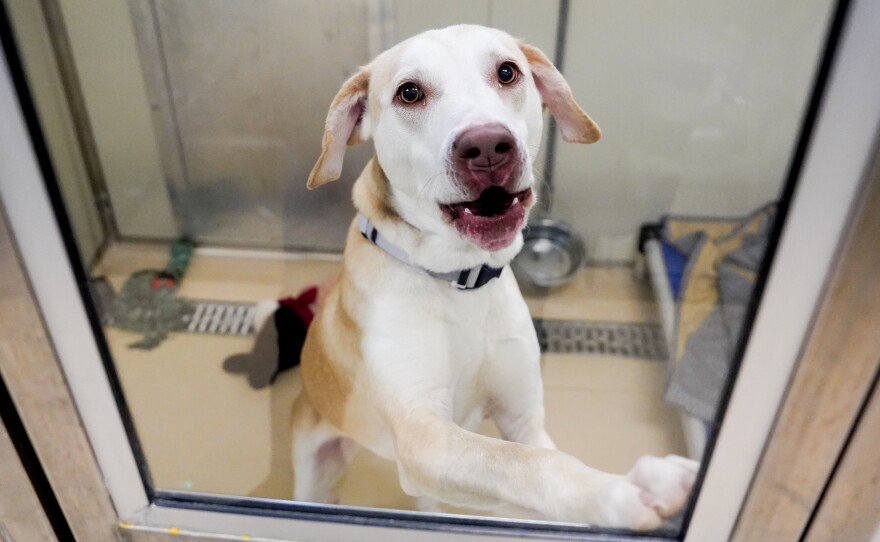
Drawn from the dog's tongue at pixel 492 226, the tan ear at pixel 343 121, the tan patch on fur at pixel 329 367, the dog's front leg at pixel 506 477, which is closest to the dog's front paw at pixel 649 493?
the dog's front leg at pixel 506 477

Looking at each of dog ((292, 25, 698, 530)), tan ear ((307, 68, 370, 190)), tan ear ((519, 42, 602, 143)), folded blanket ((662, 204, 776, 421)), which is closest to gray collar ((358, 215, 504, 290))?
dog ((292, 25, 698, 530))

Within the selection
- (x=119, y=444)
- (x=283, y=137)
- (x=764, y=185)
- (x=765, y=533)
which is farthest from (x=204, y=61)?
(x=765, y=533)

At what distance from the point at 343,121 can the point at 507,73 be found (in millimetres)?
216

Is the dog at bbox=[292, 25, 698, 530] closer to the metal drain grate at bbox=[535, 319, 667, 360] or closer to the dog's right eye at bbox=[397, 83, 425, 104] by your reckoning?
the dog's right eye at bbox=[397, 83, 425, 104]

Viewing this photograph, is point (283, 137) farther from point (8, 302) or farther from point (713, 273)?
point (713, 273)

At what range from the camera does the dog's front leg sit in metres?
0.74

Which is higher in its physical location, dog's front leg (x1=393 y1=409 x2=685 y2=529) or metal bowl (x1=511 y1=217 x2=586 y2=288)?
dog's front leg (x1=393 y1=409 x2=685 y2=529)

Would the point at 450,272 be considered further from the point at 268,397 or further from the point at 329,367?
the point at 268,397

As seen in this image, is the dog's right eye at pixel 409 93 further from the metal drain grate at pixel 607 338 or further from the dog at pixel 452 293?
the metal drain grate at pixel 607 338

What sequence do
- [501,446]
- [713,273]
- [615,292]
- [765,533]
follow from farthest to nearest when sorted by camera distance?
[615,292] < [713,273] < [765,533] < [501,446]

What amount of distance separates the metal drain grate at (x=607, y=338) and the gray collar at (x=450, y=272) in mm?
312

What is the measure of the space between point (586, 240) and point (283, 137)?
0.69m

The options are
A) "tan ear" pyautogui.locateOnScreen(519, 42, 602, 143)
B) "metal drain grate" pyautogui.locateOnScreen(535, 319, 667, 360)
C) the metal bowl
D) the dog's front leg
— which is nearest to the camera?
the dog's front leg

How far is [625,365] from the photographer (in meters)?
1.25
